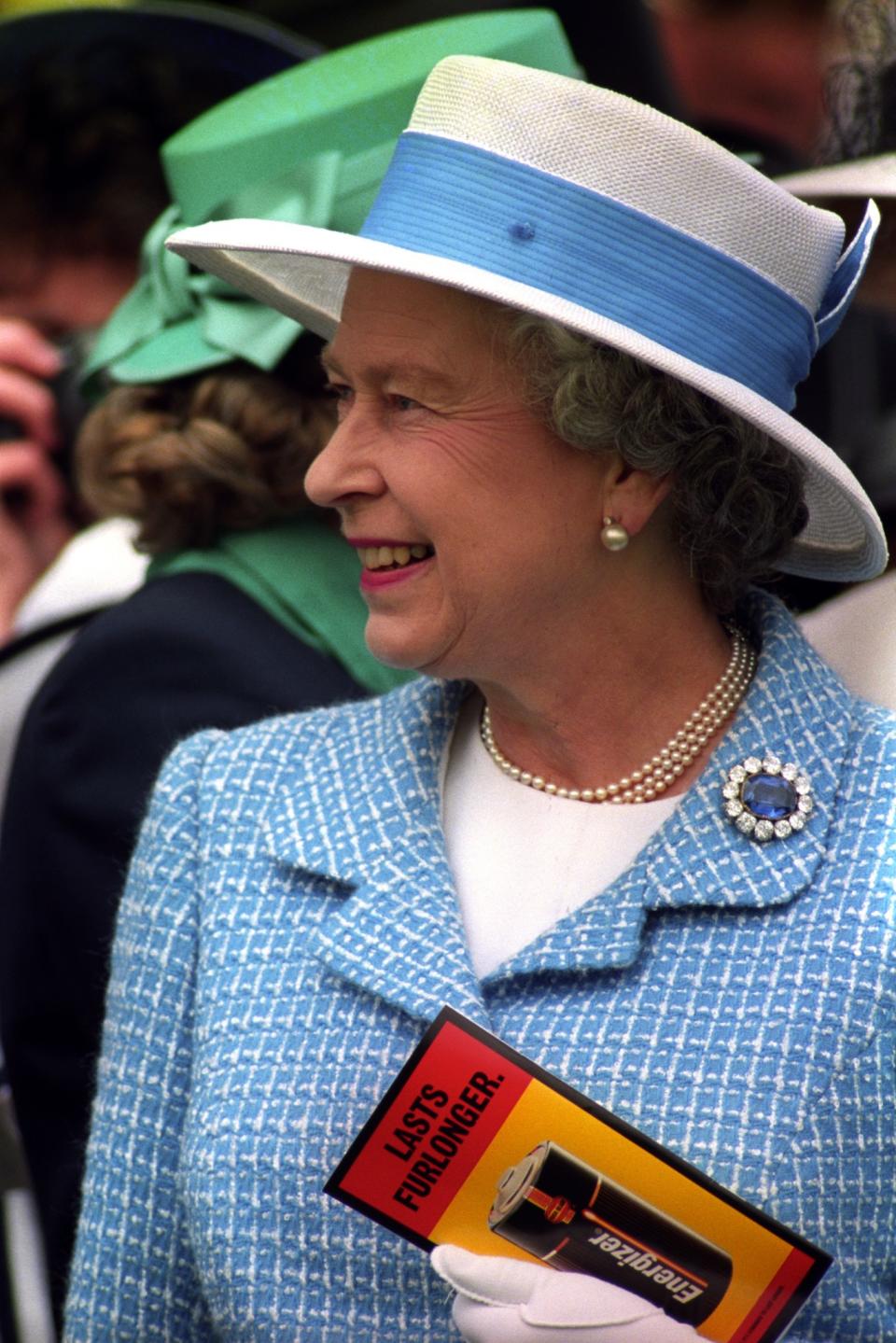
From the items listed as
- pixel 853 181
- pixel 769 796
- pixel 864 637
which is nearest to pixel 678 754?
pixel 769 796

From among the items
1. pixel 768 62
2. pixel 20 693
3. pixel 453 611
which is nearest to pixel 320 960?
pixel 453 611

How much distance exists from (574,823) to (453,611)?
33 centimetres

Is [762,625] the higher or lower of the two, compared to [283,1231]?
higher

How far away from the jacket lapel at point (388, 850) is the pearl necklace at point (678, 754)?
0.57 ft

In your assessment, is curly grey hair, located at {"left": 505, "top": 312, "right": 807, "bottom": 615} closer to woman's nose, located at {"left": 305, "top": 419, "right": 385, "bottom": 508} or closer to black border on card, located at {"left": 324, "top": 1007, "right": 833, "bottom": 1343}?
woman's nose, located at {"left": 305, "top": 419, "right": 385, "bottom": 508}

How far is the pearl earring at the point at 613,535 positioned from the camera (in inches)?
85.0

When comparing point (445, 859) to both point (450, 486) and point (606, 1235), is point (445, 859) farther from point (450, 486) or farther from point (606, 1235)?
point (606, 1235)

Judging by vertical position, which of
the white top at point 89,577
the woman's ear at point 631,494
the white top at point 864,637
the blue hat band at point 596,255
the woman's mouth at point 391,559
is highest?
the blue hat band at point 596,255

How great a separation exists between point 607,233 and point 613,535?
36 cm

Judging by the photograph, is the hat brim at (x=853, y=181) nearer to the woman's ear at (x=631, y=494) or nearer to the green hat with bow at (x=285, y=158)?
the green hat with bow at (x=285, y=158)

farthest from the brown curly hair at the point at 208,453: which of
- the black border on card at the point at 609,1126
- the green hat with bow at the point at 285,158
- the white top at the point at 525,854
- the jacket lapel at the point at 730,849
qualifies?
the black border on card at the point at 609,1126

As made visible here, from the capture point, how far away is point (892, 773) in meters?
2.11

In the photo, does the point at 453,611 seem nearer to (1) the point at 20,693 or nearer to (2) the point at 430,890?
(2) the point at 430,890

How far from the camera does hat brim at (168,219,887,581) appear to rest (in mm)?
2000
